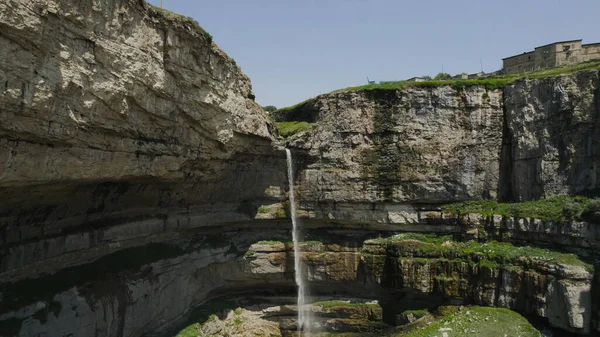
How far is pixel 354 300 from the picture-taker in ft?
79.7

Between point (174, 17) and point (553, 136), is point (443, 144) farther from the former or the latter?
point (174, 17)

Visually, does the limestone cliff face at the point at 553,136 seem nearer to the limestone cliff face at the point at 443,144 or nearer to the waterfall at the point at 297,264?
the limestone cliff face at the point at 443,144

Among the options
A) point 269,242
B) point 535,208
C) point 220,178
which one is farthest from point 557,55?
point 220,178

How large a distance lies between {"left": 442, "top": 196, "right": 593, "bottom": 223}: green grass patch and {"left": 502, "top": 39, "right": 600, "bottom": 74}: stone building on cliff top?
44.8 ft

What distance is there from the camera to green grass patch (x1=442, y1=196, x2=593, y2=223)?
744 inches

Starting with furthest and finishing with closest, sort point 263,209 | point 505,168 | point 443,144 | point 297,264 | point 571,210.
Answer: point 263,209
point 297,264
point 443,144
point 505,168
point 571,210

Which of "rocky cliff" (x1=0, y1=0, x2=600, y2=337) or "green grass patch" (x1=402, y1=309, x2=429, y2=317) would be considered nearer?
"rocky cliff" (x1=0, y1=0, x2=600, y2=337)

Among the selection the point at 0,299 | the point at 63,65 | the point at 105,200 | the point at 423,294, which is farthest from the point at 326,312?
the point at 63,65

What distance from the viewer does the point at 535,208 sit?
20.7m

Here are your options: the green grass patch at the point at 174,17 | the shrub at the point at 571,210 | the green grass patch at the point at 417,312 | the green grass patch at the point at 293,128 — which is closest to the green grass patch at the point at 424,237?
the green grass patch at the point at 417,312

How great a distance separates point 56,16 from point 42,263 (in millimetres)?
10573

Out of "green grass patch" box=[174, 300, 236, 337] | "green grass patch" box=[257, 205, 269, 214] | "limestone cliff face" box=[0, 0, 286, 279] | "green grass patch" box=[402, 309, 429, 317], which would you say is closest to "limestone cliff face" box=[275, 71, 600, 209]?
"green grass patch" box=[257, 205, 269, 214]

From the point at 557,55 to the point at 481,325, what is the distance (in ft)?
76.2

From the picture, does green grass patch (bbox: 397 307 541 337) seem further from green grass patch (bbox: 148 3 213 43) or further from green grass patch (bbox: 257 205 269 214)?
green grass patch (bbox: 148 3 213 43)
